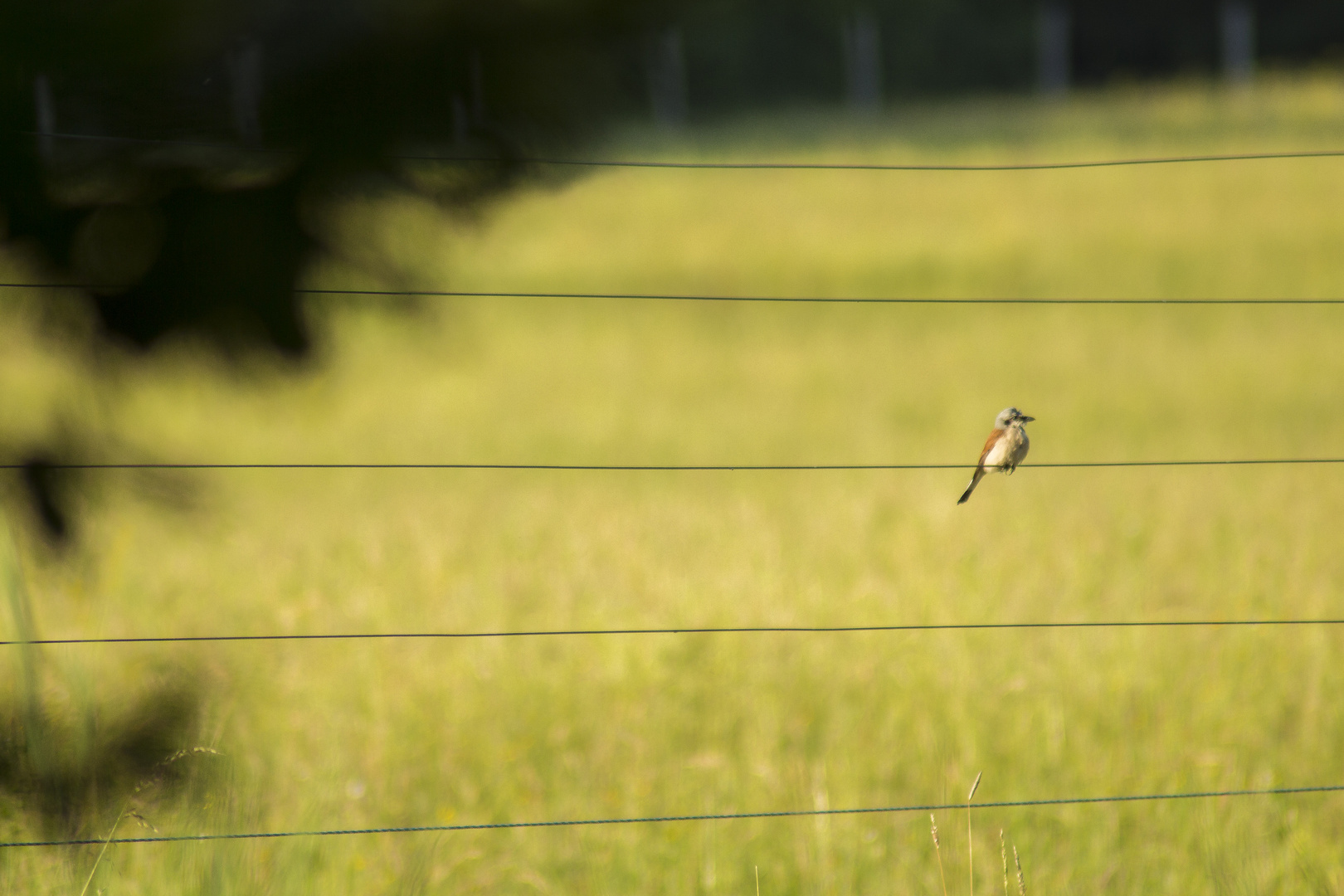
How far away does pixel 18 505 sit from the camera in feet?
4.77

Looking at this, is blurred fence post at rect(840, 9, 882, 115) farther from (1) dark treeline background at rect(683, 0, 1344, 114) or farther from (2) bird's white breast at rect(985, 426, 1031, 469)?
(2) bird's white breast at rect(985, 426, 1031, 469)

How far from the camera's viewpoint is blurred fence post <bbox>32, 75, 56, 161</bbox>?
4.21ft

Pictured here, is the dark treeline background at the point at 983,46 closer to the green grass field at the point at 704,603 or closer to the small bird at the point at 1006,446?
the green grass field at the point at 704,603

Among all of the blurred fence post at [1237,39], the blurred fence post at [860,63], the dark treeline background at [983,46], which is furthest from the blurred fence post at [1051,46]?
the blurred fence post at [860,63]

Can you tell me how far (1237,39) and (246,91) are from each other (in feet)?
56.8

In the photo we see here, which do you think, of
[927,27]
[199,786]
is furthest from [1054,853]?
[927,27]

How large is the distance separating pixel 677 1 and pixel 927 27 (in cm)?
1659

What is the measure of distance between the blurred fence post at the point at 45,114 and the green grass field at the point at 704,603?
267mm

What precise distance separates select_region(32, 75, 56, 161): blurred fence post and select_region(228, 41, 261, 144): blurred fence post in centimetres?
20

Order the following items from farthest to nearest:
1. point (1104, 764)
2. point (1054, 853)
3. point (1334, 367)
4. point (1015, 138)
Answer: point (1015, 138) < point (1334, 367) < point (1104, 764) < point (1054, 853)

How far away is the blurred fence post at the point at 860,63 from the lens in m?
14.7

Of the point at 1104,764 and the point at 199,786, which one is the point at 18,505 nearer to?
the point at 199,786

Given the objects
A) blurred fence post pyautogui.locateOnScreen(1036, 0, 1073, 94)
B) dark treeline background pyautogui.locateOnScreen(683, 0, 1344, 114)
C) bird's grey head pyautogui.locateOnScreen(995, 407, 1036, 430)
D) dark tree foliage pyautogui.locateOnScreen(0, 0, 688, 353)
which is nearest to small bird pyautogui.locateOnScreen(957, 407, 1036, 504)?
bird's grey head pyautogui.locateOnScreen(995, 407, 1036, 430)

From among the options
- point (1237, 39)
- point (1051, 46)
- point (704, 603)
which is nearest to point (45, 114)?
point (704, 603)
